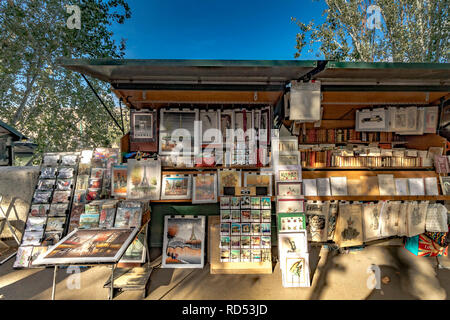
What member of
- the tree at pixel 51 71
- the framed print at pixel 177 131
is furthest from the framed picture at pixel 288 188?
the tree at pixel 51 71

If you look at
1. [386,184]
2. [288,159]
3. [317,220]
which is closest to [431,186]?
[386,184]

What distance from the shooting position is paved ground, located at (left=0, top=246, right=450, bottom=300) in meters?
2.39

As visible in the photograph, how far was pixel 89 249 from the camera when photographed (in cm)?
189

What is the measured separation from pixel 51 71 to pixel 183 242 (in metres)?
8.58

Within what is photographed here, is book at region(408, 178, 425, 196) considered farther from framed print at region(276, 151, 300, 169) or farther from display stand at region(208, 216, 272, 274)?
display stand at region(208, 216, 272, 274)

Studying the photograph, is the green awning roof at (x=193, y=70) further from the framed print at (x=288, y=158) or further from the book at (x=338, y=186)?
the book at (x=338, y=186)

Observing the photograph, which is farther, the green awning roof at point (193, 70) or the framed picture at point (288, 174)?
the framed picture at point (288, 174)

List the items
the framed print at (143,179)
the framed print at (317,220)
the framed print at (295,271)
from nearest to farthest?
1. the framed print at (295,271)
2. the framed print at (143,179)
3. the framed print at (317,220)

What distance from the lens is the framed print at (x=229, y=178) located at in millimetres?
3219

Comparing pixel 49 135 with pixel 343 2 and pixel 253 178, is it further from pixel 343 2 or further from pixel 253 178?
pixel 343 2

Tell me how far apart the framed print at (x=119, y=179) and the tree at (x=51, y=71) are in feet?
17.1

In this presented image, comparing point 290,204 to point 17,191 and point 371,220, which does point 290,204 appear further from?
point 17,191

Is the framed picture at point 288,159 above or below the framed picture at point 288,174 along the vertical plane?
above

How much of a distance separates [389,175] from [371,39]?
8.84 m
